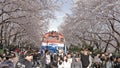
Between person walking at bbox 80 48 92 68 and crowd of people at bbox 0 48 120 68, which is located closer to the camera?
crowd of people at bbox 0 48 120 68

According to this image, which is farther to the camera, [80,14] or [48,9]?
[80,14]

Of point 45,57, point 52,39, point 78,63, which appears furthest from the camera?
point 52,39

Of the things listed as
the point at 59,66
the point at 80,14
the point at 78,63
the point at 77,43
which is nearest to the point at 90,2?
the point at 80,14

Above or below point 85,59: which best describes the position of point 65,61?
below

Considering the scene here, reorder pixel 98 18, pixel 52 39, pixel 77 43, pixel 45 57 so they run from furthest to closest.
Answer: pixel 77 43, pixel 52 39, pixel 98 18, pixel 45 57

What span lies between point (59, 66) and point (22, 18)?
46.9 ft

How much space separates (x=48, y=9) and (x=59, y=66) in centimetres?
1120

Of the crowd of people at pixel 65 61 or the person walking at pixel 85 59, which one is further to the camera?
the person walking at pixel 85 59

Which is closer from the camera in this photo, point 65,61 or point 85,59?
point 85,59

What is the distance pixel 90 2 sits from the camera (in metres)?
29.3

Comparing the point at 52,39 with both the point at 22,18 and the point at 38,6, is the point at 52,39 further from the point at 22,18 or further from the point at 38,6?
the point at 38,6

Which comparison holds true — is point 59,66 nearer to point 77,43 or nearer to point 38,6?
point 38,6

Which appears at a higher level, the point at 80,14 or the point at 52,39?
the point at 80,14

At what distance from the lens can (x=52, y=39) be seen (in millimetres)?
34906
